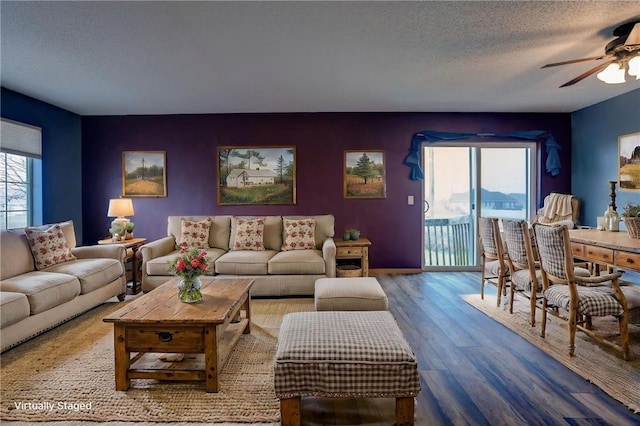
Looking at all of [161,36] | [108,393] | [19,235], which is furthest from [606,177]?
[19,235]

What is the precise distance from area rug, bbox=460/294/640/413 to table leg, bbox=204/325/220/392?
2350 millimetres

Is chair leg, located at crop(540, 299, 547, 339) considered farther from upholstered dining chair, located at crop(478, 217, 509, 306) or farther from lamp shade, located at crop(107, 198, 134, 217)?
lamp shade, located at crop(107, 198, 134, 217)

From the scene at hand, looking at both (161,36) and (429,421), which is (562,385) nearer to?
(429,421)

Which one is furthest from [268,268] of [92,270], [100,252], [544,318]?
[544,318]

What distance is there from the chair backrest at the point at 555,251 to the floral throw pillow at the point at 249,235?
3.13 meters

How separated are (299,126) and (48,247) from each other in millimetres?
3471

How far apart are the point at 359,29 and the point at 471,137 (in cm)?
332

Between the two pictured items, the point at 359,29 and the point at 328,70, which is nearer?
the point at 359,29

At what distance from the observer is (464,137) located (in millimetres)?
5309

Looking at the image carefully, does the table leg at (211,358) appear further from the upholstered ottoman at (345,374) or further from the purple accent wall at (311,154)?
the purple accent wall at (311,154)

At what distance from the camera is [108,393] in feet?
6.86

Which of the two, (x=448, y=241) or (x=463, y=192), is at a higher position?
(x=463, y=192)

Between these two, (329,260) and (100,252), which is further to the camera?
(329,260)

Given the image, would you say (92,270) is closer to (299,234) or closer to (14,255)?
(14,255)
